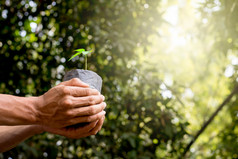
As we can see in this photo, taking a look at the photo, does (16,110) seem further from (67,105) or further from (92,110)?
(92,110)

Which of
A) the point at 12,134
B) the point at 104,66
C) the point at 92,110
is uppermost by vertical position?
the point at 92,110

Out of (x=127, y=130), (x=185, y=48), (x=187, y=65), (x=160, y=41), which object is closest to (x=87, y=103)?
(x=127, y=130)

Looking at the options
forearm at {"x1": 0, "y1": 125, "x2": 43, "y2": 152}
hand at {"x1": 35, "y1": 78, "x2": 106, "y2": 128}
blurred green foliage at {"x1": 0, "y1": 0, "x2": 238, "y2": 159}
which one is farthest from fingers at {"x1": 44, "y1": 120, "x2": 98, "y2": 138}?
blurred green foliage at {"x1": 0, "y1": 0, "x2": 238, "y2": 159}

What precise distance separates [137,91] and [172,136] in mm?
549

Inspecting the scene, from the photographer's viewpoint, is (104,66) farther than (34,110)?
Yes

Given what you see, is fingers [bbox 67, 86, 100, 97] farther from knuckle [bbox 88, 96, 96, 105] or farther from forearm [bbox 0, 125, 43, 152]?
forearm [bbox 0, 125, 43, 152]

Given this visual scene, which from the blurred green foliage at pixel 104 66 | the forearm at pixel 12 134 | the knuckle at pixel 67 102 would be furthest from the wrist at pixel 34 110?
the blurred green foliage at pixel 104 66

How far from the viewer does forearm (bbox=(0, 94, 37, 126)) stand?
0.93 metres

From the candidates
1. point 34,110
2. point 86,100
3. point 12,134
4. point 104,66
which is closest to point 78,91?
point 86,100

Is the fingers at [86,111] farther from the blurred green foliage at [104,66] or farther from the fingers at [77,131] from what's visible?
the blurred green foliage at [104,66]

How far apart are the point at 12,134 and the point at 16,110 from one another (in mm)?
455

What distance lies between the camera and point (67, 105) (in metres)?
0.94

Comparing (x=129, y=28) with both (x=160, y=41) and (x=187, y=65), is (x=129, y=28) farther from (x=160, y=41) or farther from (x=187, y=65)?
(x=187, y=65)

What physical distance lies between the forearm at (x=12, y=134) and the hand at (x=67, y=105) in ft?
1.34
